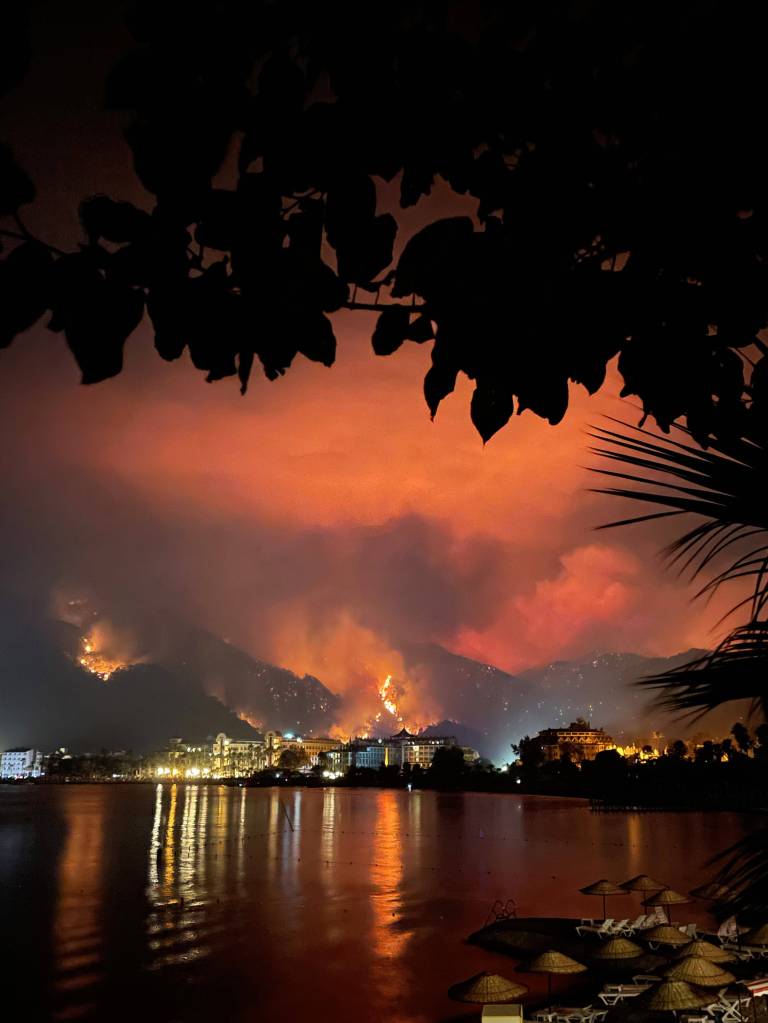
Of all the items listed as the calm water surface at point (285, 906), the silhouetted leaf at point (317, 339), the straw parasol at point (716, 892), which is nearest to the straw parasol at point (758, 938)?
the calm water surface at point (285, 906)

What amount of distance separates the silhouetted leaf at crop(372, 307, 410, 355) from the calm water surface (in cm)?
1800

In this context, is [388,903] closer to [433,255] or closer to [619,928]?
[619,928]

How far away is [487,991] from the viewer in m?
14.8

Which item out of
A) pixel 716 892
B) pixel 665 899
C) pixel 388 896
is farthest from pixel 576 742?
pixel 716 892

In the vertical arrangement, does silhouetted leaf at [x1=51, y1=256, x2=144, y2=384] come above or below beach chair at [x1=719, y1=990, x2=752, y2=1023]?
above

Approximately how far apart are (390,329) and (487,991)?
52.3ft

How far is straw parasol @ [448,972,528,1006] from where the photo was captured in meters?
14.6

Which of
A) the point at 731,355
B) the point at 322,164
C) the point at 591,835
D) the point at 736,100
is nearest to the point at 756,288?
the point at 731,355

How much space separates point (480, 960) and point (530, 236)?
2221 cm

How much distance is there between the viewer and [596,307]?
1795 millimetres

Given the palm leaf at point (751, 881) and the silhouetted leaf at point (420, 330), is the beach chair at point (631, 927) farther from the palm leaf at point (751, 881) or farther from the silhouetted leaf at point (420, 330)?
the silhouetted leaf at point (420, 330)

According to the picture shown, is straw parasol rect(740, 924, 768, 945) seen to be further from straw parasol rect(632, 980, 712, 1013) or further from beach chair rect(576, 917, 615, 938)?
beach chair rect(576, 917, 615, 938)

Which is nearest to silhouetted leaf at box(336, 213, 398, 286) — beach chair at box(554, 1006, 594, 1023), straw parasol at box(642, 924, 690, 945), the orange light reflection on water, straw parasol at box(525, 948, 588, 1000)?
beach chair at box(554, 1006, 594, 1023)

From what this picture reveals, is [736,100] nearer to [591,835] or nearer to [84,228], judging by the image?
[84,228]
